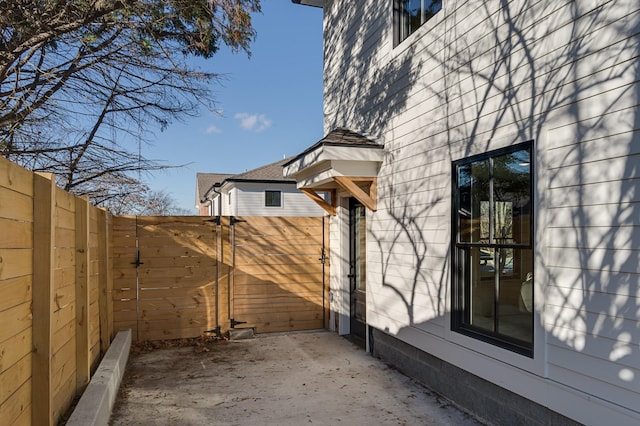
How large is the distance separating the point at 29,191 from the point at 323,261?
5.06 meters

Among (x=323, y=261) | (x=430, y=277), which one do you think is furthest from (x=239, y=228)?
(x=430, y=277)

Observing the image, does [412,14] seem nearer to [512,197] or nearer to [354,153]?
[354,153]

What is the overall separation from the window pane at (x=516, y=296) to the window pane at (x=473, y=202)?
313 mm

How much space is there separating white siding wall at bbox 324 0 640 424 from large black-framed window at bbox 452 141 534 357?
105 millimetres

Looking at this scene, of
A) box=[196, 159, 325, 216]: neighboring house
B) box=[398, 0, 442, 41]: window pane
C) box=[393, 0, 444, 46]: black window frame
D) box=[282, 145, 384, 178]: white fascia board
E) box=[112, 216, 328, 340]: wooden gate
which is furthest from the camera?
box=[196, 159, 325, 216]: neighboring house

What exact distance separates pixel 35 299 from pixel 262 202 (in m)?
16.4

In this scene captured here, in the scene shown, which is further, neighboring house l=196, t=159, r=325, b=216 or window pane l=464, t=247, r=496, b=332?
neighboring house l=196, t=159, r=325, b=216

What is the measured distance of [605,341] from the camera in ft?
7.88

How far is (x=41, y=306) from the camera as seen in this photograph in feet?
7.06

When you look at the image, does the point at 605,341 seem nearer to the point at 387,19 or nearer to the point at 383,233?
the point at 383,233

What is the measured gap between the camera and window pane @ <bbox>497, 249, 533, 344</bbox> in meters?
3.01

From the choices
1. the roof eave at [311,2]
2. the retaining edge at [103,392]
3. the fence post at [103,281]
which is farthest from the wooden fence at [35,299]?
the roof eave at [311,2]

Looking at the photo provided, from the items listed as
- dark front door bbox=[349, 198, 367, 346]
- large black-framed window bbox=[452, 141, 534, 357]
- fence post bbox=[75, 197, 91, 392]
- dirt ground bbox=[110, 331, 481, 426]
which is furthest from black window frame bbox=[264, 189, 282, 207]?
large black-framed window bbox=[452, 141, 534, 357]

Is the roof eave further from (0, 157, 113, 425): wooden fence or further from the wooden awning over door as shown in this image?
(0, 157, 113, 425): wooden fence
